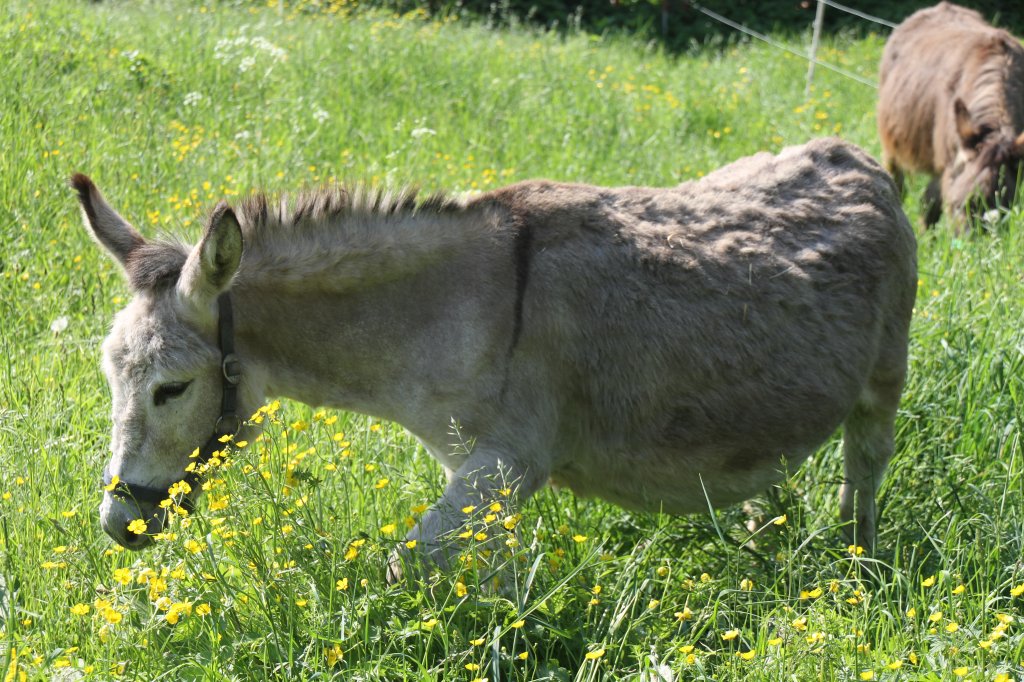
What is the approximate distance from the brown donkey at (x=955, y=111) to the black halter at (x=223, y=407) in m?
5.26

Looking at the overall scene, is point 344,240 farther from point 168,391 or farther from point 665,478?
point 665,478

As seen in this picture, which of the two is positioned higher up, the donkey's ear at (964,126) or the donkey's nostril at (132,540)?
the donkey's ear at (964,126)

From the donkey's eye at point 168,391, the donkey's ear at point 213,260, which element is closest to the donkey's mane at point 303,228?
the donkey's ear at point 213,260

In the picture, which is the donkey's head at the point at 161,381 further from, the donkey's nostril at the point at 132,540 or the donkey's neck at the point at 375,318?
the donkey's neck at the point at 375,318

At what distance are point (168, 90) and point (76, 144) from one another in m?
1.42

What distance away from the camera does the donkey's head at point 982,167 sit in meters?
7.12

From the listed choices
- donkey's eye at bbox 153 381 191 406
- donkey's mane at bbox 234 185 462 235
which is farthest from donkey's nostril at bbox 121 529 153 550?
donkey's mane at bbox 234 185 462 235

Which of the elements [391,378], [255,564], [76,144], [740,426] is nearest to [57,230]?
[76,144]

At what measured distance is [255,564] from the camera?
2.78 m

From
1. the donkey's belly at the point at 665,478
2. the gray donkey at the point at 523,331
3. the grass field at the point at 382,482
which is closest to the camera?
the grass field at the point at 382,482

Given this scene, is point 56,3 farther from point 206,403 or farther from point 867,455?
point 867,455

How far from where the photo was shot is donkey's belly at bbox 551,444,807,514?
11.7 feet

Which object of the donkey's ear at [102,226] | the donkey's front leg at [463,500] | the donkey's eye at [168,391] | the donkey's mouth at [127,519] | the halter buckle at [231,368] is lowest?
the donkey's mouth at [127,519]

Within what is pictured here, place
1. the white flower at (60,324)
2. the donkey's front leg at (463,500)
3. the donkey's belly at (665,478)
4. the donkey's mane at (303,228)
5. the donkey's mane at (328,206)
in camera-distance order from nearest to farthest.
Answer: the donkey's front leg at (463,500), the donkey's mane at (303,228), the donkey's mane at (328,206), the donkey's belly at (665,478), the white flower at (60,324)
